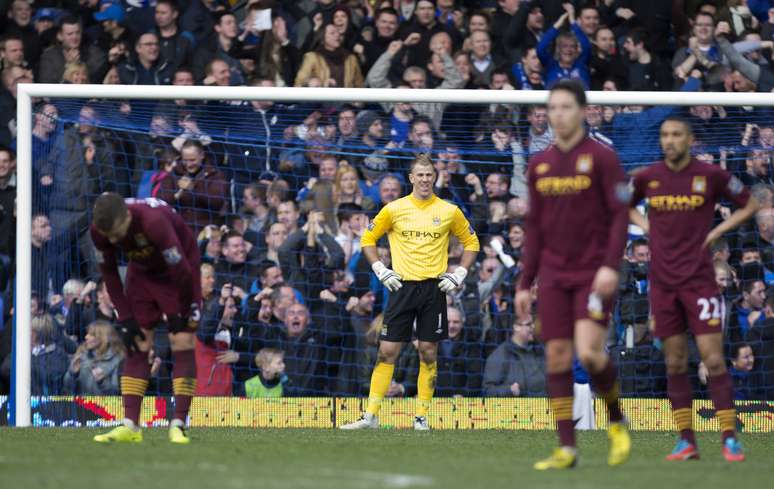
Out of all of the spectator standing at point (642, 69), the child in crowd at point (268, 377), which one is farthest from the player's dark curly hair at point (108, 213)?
the spectator standing at point (642, 69)

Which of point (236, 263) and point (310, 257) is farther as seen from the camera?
point (310, 257)

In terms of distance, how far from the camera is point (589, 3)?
16.3 m

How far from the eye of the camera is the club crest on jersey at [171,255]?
9.01 m

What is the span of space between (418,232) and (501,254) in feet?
6.58

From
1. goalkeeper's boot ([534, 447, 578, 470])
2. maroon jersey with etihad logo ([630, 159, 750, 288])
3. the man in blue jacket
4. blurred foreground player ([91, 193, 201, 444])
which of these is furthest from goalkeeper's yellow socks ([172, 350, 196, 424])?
the man in blue jacket

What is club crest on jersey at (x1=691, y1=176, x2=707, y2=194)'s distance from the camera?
8797mm

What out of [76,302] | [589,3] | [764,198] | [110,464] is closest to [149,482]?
[110,464]

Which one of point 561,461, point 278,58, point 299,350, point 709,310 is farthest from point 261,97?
point 561,461

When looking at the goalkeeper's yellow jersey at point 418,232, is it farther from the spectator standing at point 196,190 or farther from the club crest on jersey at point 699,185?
the club crest on jersey at point 699,185

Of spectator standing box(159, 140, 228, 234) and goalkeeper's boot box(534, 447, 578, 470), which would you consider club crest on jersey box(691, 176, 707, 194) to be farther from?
spectator standing box(159, 140, 228, 234)

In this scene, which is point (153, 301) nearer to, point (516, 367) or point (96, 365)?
point (96, 365)

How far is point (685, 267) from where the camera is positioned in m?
8.70

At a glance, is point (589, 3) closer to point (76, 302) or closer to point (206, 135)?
point (206, 135)

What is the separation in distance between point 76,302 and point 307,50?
4372mm
